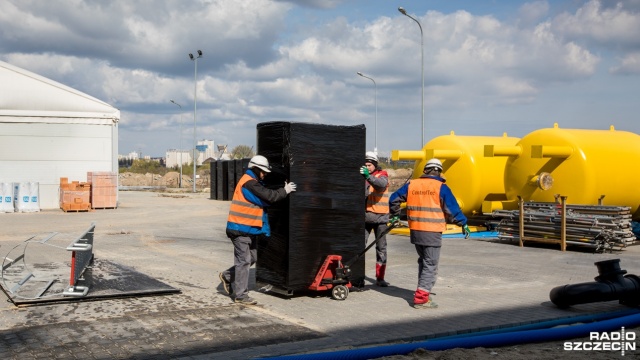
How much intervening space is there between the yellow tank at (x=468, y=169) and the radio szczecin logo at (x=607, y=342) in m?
11.5

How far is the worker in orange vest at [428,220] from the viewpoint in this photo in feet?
27.7

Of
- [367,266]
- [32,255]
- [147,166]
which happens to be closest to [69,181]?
[32,255]

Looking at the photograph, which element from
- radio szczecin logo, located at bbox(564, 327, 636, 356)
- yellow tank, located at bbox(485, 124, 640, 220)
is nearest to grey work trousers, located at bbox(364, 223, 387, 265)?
radio szczecin logo, located at bbox(564, 327, 636, 356)

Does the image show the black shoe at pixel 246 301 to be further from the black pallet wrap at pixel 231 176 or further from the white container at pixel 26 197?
the black pallet wrap at pixel 231 176

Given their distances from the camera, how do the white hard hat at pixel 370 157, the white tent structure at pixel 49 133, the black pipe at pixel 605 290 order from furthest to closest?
the white tent structure at pixel 49 133
the white hard hat at pixel 370 157
the black pipe at pixel 605 290

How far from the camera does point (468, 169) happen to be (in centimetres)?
1831

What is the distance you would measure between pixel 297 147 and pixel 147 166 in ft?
291

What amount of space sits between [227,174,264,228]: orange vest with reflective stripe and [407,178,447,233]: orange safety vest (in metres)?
1.93

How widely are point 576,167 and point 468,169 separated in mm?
3229

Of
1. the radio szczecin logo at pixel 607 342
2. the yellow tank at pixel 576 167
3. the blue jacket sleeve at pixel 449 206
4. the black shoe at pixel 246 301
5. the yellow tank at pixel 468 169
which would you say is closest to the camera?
the radio szczecin logo at pixel 607 342

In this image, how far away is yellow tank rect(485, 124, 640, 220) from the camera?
15648mm

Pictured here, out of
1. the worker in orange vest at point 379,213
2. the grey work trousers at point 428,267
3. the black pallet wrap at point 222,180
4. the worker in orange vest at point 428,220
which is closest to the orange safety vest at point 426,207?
the worker in orange vest at point 428,220

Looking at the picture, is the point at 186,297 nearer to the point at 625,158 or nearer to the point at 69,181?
the point at 625,158

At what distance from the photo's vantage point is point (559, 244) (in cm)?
1551
